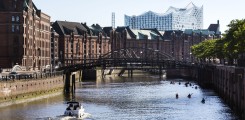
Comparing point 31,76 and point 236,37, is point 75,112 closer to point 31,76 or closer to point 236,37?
point 31,76

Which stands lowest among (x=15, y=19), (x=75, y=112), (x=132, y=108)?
(x=132, y=108)

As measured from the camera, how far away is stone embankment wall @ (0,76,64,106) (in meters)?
101

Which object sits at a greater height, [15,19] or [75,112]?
[15,19]

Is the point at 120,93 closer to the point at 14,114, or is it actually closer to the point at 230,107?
the point at 230,107

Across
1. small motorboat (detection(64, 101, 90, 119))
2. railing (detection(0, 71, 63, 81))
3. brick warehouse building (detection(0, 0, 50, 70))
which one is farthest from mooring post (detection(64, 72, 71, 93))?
small motorboat (detection(64, 101, 90, 119))

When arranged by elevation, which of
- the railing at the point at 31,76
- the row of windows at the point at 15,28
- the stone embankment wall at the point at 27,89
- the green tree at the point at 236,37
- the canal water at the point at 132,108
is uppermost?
the row of windows at the point at 15,28

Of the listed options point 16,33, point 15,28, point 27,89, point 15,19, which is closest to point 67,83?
point 16,33

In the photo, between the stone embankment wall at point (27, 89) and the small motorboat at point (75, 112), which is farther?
the stone embankment wall at point (27, 89)

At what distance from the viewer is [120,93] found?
134125mm

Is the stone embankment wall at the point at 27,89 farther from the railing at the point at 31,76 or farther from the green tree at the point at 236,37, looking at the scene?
the green tree at the point at 236,37

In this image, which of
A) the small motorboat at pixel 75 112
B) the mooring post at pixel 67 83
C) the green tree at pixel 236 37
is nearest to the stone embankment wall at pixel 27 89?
the mooring post at pixel 67 83

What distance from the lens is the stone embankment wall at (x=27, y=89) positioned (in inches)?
3964

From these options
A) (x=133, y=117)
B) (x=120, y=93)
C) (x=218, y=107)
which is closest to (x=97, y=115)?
(x=133, y=117)

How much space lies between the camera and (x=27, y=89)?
11412 centimetres
